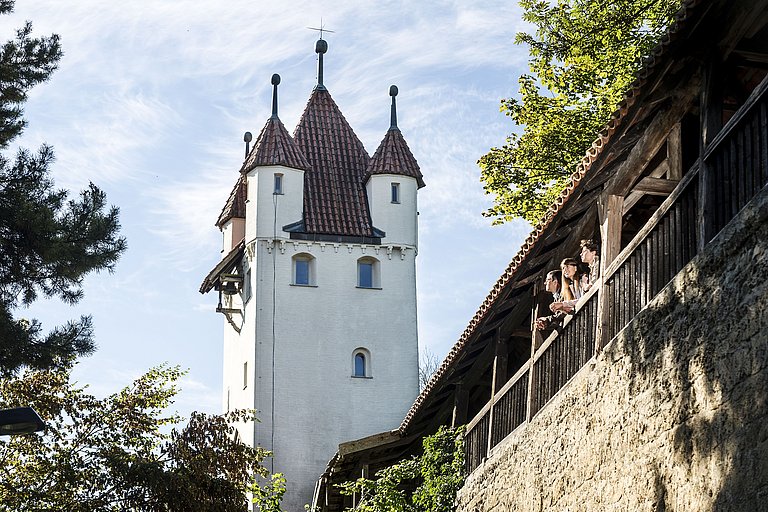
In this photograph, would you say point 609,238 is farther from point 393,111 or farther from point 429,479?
point 393,111

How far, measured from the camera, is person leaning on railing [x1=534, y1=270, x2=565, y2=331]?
46.9ft

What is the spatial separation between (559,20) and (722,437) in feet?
52.0

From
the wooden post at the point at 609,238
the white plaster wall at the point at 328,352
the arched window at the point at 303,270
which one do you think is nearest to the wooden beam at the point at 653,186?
the wooden post at the point at 609,238

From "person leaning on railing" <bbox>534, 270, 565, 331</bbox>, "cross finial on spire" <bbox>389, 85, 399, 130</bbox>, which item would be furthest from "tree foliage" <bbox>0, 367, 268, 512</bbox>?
"cross finial on spire" <bbox>389, 85, 399, 130</bbox>

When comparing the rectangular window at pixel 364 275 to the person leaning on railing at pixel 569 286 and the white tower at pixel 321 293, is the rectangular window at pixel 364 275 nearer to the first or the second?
the white tower at pixel 321 293

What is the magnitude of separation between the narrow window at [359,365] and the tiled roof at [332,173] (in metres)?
3.87

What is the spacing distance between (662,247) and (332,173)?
34658 millimetres

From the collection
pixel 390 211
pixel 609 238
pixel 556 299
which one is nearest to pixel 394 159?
pixel 390 211

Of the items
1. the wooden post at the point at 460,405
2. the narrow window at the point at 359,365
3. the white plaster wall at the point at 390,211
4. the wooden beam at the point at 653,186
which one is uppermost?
the white plaster wall at the point at 390,211

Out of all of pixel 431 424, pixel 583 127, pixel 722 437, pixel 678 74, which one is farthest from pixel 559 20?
pixel 722 437

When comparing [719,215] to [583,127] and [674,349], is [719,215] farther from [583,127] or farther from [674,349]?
[583,127]

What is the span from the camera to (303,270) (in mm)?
44500

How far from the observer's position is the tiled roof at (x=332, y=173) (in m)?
44.7

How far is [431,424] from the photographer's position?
21828 mm
